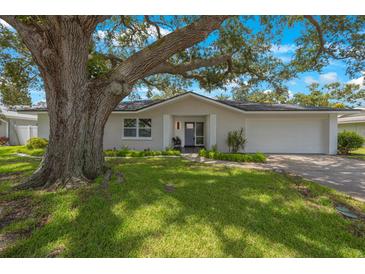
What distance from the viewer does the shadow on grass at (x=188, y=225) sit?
2295mm

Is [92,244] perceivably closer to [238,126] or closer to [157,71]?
[157,71]

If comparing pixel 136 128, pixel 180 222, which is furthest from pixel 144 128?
pixel 180 222

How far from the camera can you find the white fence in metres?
16.5

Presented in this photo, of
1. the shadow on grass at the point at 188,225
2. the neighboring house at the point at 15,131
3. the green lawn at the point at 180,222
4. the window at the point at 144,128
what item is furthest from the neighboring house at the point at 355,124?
the neighboring house at the point at 15,131

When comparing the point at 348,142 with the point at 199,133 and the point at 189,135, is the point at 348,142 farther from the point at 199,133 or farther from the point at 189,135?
the point at 189,135

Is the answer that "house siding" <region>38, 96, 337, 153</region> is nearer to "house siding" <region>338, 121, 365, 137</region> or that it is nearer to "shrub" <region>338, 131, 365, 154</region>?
"shrub" <region>338, 131, 365, 154</region>

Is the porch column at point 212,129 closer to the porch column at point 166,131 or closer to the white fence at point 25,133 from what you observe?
the porch column at point 166,131

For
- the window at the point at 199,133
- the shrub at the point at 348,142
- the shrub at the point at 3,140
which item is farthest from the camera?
the shrub at the point at 3,140

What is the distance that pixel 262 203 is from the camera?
374 cm

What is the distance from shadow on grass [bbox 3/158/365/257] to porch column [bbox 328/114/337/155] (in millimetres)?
9985

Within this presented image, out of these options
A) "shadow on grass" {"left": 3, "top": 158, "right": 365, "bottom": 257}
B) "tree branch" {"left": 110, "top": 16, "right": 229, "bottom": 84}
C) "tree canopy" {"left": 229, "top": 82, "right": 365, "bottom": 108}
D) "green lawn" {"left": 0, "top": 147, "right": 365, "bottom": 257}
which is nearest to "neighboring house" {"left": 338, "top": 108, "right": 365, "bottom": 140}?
"tree canopy" {"left": 229, "top": 82, "right": 365, "bottom": 108}

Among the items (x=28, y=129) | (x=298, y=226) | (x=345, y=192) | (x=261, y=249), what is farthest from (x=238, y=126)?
(x=28, y=129)

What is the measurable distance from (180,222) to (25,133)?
20450 mm

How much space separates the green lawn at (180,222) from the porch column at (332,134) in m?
8.96
